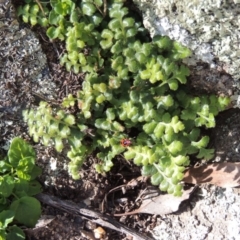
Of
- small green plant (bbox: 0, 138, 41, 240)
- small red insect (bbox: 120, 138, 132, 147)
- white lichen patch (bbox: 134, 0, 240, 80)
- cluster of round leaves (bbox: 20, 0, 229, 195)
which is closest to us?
white lichen patch (bbox: 134, 0, 240, 80)

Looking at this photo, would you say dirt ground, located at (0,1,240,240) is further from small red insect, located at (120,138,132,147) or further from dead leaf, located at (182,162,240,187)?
small red insect, located at (120,138,132,147)

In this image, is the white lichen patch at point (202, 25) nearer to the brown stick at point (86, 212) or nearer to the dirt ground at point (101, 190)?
the dirt ground at point (101, 190)

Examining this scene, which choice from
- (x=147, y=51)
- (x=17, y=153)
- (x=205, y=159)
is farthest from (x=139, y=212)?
(x=147, y=51)

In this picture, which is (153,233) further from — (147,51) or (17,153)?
(147,51)

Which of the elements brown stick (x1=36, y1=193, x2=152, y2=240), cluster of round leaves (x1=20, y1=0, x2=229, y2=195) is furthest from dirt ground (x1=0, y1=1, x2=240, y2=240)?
cluster of round leaves (x1=20, y1=0, x2=229, y2=195)

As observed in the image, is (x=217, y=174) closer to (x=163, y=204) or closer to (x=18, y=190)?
(x=163, y=204)

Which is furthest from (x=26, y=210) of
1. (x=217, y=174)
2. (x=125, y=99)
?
(x=217, y=174)
